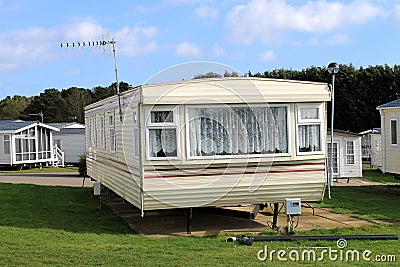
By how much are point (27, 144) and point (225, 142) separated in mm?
26808

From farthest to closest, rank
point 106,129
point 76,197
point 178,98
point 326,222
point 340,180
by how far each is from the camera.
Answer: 1. point 340,180
2. point 76,197
3. point 106,129
4. point 326,222
5. point 178,98

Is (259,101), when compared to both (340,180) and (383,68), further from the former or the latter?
(383,68)

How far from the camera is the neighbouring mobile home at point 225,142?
32.6 feet

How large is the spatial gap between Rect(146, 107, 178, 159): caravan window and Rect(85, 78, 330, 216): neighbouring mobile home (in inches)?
0.7

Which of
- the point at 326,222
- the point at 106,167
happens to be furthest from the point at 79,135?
the point at 326,222

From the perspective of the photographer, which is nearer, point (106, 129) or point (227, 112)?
point (227, 112)

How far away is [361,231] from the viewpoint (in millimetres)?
10312

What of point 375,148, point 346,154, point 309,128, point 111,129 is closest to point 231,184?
point 309,128

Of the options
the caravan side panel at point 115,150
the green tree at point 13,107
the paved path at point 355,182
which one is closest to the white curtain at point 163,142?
the caravan side panel at point 115,150

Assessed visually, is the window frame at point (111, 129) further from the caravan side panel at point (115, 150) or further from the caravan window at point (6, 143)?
the caravan window at point (6, 143)

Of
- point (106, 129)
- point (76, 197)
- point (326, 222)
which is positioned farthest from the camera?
point (76, 197)

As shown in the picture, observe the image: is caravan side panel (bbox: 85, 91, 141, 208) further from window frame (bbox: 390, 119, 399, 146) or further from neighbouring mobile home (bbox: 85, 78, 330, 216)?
window frame (bbox: 390, 119, 399, 146)

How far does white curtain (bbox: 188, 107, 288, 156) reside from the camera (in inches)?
399

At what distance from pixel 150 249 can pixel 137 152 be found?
2.21 metres
